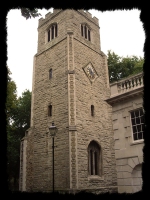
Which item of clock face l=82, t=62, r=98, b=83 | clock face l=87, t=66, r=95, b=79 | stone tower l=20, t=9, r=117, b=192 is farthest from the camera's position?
clock face l=87, t=66, r=95, b=79

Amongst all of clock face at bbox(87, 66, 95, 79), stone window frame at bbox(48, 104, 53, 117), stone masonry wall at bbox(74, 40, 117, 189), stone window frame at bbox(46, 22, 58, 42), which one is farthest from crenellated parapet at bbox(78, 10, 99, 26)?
stone window frame at bbox(48, 104, 53, 117)

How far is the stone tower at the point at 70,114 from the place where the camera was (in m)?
17.3

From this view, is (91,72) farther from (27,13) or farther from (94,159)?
(27,13)

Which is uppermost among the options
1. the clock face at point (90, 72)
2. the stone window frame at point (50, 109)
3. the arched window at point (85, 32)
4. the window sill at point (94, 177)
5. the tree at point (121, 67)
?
the arched window at point (85, 32)

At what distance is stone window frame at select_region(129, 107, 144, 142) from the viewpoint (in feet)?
36.6

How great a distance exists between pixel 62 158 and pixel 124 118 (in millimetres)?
7450

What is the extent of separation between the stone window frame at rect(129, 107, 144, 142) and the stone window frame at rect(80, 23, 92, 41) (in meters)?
14.6

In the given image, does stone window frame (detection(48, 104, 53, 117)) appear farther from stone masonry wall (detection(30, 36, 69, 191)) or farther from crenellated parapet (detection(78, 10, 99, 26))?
crenellated parapet (detection(78, 10, 99, 26))

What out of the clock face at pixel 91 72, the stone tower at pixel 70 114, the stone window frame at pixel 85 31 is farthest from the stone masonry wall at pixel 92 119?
the stone window frame at pixel 85 31

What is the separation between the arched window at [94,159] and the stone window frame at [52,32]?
1238 centimetres

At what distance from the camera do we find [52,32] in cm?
2445

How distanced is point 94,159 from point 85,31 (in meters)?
14.1

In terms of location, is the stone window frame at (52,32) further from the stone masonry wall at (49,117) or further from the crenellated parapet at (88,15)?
the crenellated parapet at (88,15)

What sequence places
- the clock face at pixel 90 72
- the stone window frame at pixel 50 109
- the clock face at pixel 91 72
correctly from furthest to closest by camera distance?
1. the clock face at pixel 91 72
2. the clock face at pixel 90 72
3. the stone window frame at pixel 50 109
